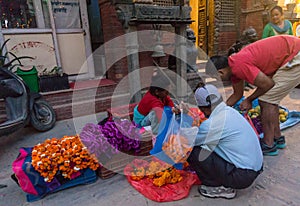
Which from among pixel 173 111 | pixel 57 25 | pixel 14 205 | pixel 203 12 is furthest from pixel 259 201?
pixel 203 12

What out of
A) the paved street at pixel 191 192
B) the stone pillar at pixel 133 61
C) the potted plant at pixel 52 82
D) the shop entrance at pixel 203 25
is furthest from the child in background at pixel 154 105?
the shop entrance at pixel 203 25

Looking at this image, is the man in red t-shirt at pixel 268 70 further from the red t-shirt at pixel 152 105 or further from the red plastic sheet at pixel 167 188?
the red plastic sheet at pixel 167 188

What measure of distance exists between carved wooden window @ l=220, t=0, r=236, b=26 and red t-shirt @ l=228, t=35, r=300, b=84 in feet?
15.4

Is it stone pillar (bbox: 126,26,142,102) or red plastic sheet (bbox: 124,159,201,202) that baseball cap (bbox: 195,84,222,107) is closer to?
red plastic sheet (bbox: 124,159,201,202)

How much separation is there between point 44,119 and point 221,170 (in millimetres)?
2620

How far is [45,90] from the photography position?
363 cm

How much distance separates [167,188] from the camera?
74.4 inches

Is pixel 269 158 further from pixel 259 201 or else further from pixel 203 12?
pixel 203 12

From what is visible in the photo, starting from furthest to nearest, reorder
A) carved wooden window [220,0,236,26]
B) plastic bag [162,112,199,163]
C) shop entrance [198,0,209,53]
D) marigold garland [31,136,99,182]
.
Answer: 1. shop entrance [198,0,209,53]
2. carved wooden window [220,0,236,26]
3. marigold garland [31,136,99,182]
4. plastic bag [162,112,199,163]

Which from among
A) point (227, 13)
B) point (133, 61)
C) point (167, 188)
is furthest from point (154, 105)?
point (227, 13)

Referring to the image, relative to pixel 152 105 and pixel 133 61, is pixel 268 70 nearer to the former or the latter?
pixel 152 105

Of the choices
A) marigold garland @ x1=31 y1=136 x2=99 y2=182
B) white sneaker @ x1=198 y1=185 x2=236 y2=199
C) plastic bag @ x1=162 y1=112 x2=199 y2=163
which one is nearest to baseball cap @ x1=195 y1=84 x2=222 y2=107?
plastic bag @ x1=162 y1=112 x2=199 y2=163

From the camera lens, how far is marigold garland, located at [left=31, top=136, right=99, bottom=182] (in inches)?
70.7

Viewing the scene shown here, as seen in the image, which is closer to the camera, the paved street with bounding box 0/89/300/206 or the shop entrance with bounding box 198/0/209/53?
the paved street with bounding box 0/89/300/206
